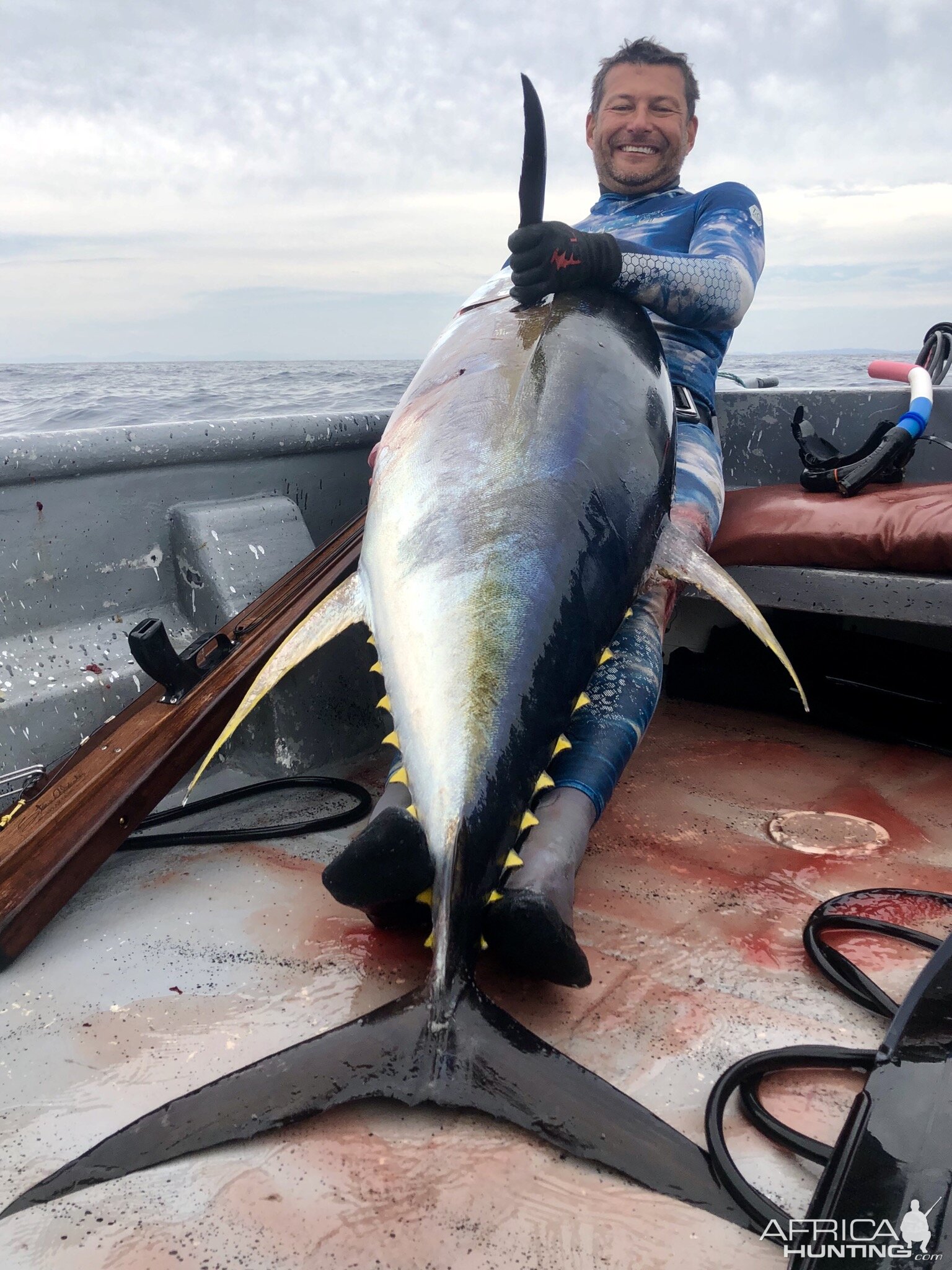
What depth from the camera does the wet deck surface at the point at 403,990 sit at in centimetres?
101

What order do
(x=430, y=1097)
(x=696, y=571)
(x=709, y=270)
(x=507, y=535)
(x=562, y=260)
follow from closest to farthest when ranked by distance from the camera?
(x=430, y=1097) → (x=507, y=535) → (x=696, y=571) → (x=562, y=260) → (x=709, y=270)

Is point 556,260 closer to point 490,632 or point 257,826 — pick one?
point 490,632

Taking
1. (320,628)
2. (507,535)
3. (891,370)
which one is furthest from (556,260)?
(891,370)

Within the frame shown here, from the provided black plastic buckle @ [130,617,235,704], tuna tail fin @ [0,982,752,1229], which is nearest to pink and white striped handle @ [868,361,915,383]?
black plastic buckle @ [130,617,235,704]

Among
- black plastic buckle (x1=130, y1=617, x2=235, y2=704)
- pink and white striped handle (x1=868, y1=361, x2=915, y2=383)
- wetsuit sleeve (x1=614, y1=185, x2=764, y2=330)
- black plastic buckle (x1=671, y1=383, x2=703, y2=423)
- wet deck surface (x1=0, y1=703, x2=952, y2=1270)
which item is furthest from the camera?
pink and white striped handle (x1=868, y1=361, x2=915, y2=383)

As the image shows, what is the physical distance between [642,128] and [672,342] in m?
0.74

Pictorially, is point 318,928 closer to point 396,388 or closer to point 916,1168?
point 916,1168

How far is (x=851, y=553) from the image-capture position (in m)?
2.34

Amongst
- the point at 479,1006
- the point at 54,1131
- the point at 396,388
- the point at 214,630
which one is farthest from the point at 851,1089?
the point at 396,388

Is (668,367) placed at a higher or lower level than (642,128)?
lower

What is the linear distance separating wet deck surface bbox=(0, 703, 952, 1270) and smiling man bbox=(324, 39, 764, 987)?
17cm

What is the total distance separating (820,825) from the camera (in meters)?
2.06

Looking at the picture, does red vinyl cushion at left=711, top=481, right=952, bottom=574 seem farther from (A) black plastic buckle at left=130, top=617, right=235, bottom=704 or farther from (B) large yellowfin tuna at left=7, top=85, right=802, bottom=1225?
(A) black plastic buckle at left=130, top=617, right=235, bottom=704

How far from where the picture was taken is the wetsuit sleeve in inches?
85.2
